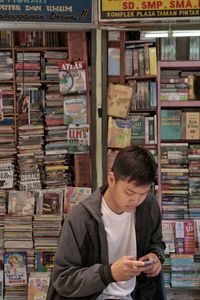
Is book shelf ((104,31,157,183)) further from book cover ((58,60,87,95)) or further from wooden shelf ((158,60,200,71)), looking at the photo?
book cover ((58,60,87,95))

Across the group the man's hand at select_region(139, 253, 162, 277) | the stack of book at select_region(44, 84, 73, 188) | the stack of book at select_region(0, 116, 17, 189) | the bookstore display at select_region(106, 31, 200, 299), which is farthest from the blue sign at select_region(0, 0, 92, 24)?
the man's hand at select_region(139, 253, 162, 277)

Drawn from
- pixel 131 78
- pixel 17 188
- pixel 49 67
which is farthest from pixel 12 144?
pixel 131 78

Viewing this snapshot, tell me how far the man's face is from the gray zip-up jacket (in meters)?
0.08

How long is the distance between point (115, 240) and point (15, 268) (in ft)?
7.78

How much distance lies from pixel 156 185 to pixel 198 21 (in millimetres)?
1495

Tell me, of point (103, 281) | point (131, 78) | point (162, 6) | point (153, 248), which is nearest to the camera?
point (103, 281)

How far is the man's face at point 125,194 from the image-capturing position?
2000mm

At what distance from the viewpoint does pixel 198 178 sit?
13.9ft

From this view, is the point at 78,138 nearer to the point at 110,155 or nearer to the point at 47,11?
the point at 110,155

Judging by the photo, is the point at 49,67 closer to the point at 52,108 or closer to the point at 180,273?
the point at 52,108

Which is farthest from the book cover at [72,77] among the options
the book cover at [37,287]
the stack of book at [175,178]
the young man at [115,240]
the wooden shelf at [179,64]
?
the young man at [115,240]

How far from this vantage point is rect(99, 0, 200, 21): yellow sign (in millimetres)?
3826

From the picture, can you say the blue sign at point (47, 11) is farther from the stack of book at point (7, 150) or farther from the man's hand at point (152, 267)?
the man's hand at point (152, 267)

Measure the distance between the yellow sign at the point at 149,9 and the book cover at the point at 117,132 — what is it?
903 mm
